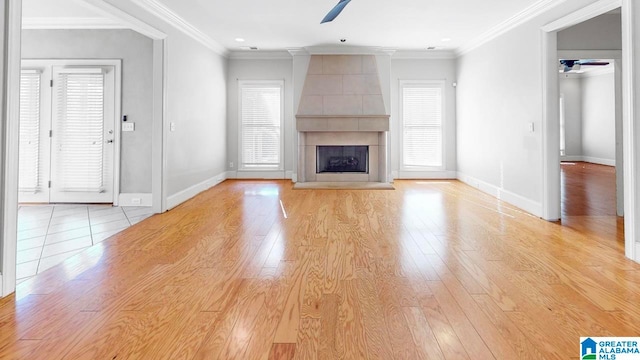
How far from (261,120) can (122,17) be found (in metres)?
4.40

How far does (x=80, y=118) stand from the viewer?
17.6ft

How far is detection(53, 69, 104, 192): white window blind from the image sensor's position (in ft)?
17.6

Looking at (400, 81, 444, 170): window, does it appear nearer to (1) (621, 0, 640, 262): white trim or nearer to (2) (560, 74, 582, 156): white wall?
(1) (621, 0, 640, 262): white trim

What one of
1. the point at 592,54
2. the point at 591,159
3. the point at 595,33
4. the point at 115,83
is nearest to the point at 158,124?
the point at 115,83

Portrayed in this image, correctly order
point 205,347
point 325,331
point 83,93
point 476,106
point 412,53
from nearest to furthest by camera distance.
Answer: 1. point 205,347
2. point 325,331
3. point 83,93
4. point 476,106
5. point 412,53

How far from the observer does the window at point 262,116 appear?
816 centimetres

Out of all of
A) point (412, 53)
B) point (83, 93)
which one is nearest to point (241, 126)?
point (83, 93)

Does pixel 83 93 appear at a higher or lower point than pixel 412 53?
lower

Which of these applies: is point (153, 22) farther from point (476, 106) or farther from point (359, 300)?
point (476, 106)

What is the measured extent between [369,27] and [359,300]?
4.99m

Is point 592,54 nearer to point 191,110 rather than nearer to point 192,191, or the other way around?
point 191,110

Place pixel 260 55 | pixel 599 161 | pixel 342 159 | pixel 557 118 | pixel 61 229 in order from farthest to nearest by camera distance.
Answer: pixel 599 161
pixel 260 55
pixel 342 159
pixel 557 118
pixel 61 229

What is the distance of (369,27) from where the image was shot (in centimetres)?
603

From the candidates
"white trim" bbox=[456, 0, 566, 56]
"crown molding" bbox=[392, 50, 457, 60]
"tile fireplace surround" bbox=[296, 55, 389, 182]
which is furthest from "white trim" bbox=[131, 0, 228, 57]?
"white trim" bbox=[456, 0, 566, 56]
